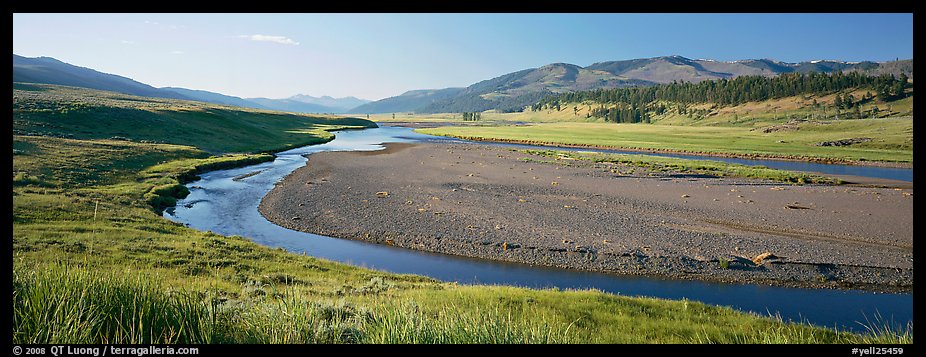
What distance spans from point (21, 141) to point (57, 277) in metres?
49.7

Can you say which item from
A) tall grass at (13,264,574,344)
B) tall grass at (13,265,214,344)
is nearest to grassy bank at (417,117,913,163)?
tall grass at (13,264,574,344)

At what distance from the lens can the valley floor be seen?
19203 millimetres

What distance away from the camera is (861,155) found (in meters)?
62.6

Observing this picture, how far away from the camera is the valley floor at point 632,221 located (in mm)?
19203

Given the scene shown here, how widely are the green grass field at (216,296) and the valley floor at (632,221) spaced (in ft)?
20.9

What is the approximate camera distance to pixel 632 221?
2617cm

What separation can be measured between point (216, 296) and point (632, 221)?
967 inches

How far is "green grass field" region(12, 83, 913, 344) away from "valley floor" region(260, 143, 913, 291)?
6365mm

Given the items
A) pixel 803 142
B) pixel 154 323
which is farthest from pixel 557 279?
pixel 803 142

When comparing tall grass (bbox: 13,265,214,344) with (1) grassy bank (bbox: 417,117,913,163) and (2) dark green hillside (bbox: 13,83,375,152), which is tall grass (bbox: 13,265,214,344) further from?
(1) grassy bank (bbox: 417,117,913,163)

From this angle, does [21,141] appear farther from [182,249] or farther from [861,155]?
[861,155]

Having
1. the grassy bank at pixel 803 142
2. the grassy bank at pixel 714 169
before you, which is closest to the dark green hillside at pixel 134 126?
the grassy bank at pixel 803 142
